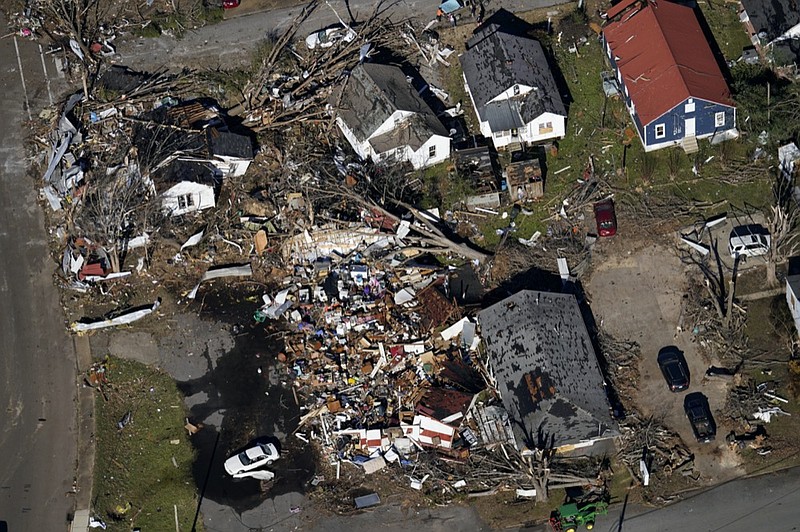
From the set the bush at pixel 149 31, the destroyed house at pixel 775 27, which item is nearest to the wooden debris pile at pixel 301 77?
the bush at pixel 149 31

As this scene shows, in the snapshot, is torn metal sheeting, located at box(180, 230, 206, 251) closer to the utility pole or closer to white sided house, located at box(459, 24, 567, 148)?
the utility pole

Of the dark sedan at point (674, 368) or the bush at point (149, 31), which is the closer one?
the dark sedan at point (674, 368)

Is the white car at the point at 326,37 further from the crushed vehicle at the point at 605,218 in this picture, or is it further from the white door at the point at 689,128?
the white door at the point at 689,128

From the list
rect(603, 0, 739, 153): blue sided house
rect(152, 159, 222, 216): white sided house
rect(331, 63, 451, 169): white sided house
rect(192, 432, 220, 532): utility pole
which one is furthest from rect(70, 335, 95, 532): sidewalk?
rect(603, 0, 739, 153): blue sided house

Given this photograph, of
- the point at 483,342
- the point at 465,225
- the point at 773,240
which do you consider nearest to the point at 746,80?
the point at 773,240

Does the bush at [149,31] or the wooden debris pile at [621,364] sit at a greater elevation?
the bush at [149,31]

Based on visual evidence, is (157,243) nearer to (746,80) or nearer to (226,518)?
(226,518)
